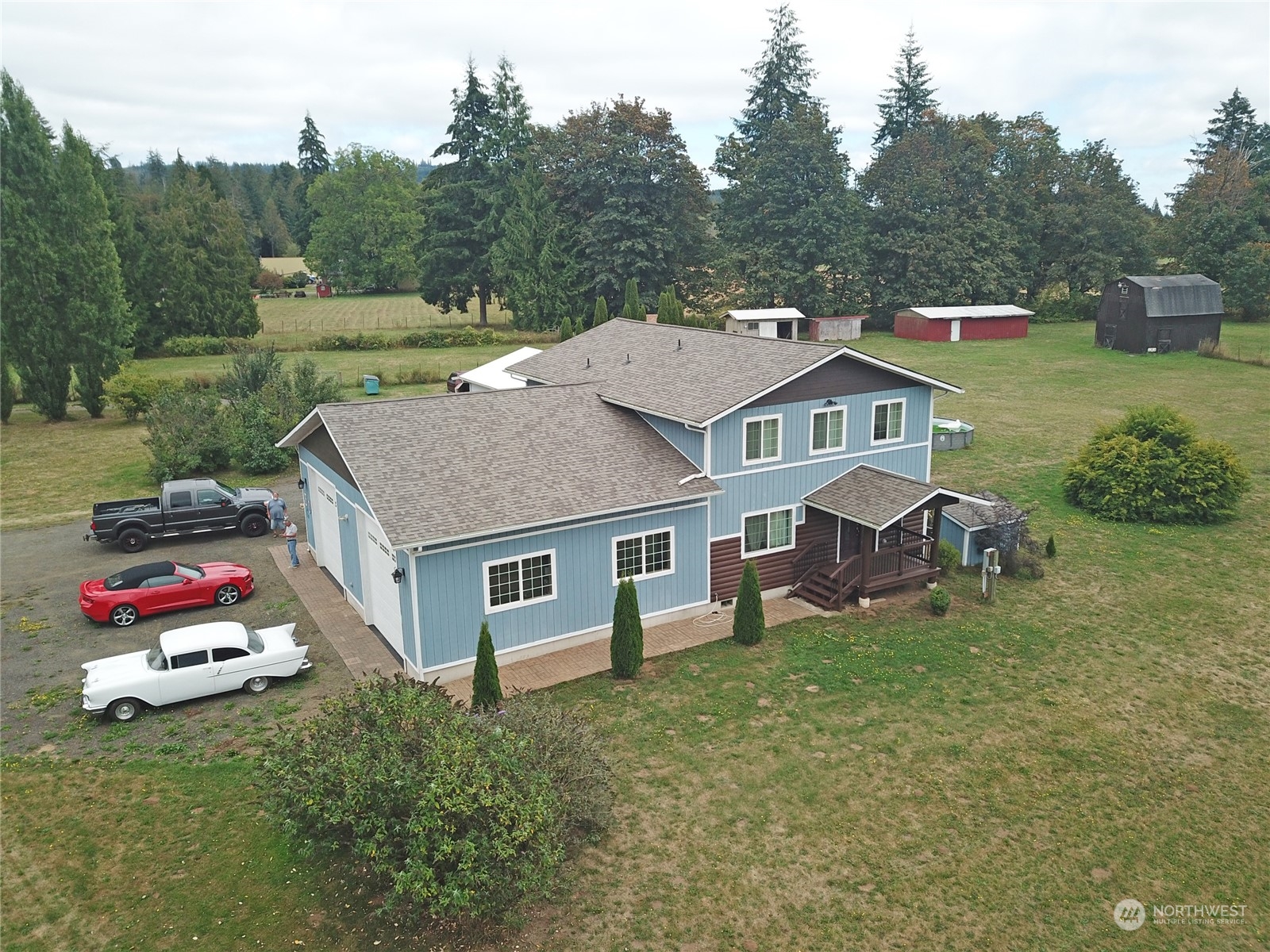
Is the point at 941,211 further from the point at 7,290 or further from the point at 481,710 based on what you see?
the point at 481,710

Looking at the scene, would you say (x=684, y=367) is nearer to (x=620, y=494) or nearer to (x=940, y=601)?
(x=620, y=494)

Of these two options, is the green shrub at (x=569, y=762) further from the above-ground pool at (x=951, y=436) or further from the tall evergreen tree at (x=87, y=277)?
the tall evergreen tree at (x=87, y=277)

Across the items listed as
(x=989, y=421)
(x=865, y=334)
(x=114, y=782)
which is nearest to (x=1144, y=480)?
(x=989, y=421)

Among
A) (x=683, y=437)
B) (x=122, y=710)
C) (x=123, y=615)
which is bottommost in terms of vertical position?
(x=122, y=710)

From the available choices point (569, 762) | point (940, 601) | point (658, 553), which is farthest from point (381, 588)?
point (940, 601)

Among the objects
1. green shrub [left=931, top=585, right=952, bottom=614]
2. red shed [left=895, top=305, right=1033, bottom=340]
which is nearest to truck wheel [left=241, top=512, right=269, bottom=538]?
green shrub [left=931, top=585, right=952, bottom=614]

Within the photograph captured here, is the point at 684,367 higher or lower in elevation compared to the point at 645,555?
higher
